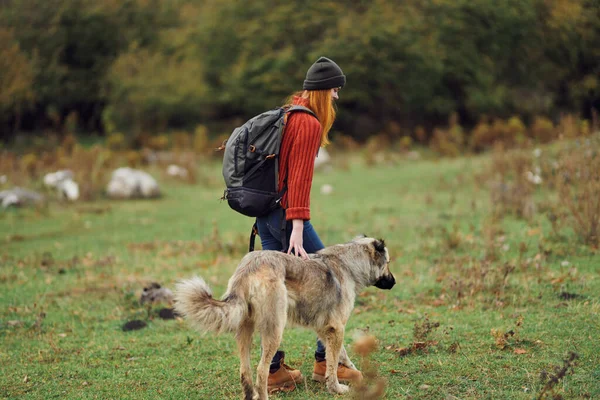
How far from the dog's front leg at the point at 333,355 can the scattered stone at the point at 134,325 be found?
299 centimetres

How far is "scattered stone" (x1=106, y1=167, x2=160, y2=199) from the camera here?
1703cm

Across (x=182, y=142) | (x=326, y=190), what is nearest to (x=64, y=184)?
(x=326, y=190)

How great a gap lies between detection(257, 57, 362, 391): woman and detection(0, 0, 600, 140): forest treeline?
25400 mm

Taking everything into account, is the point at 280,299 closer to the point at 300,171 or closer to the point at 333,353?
the point at 333,353

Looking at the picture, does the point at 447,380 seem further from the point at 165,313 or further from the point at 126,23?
the point at 126,23

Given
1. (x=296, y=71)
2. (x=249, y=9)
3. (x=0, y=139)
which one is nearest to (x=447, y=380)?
(x=0, y=139)

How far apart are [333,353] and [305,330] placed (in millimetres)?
2065

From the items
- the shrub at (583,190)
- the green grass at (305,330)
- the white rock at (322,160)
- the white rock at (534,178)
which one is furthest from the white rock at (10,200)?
the shrub at (583,190)

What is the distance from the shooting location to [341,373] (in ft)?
16.5

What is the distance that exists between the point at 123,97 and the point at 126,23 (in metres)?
8.65

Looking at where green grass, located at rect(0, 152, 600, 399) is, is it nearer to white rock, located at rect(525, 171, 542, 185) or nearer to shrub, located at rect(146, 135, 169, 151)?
white rock, located at rect(525, 171, 542, 185)

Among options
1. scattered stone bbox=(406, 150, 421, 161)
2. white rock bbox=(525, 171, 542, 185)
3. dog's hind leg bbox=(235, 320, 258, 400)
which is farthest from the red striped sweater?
scattered stone bbox=(406, 150, 421, 161)

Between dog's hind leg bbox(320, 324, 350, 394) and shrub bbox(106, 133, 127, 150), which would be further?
shrub bbox(106, 133, 127, 150)

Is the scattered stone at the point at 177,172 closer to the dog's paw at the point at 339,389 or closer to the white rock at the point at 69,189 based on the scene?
the white rock at the point at 69,189
